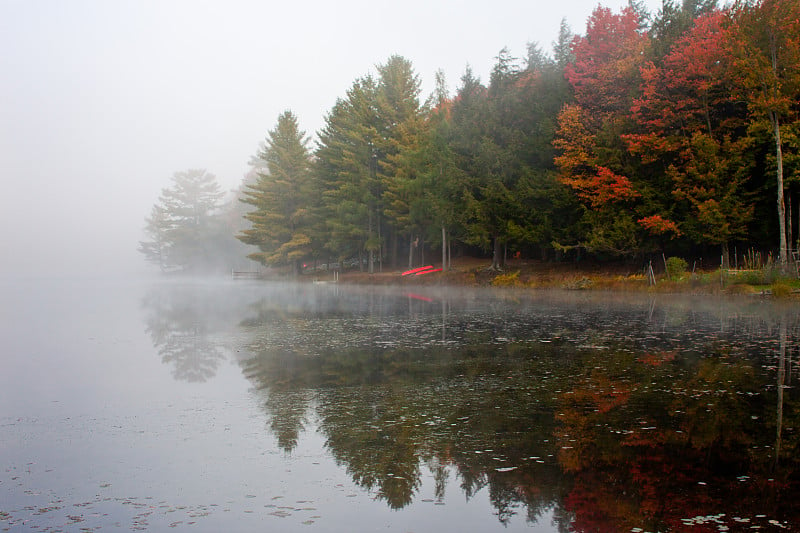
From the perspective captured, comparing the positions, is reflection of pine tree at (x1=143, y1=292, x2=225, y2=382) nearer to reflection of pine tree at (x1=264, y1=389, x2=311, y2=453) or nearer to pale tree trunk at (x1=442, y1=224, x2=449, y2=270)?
reflection of pine tree at (x1=264, y1=389, x2=311, y2=453)

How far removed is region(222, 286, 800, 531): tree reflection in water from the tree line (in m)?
17.4

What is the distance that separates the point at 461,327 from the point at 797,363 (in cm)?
870

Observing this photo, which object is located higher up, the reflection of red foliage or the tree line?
the tree line

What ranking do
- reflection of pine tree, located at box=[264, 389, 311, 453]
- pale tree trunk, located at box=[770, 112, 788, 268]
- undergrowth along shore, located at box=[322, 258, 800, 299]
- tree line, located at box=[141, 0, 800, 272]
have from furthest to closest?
tree line, located at box=[141, 0, 800, 272] < pale tree trunk, located at box=[770, 112, 788, 268] < undergrowth along shore, located at box=[322, 258, 800, 299] < reflection of pine tree, located at box=[264, 389, 311, 453]

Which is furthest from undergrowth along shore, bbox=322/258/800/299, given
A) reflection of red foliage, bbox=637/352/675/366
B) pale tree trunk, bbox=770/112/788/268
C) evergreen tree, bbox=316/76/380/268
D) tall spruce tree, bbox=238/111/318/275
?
reflection of red foliage, bbox=637/352/675/366

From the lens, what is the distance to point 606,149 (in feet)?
120

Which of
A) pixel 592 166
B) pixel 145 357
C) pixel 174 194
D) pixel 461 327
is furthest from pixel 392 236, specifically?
Answer: pixel 174 194

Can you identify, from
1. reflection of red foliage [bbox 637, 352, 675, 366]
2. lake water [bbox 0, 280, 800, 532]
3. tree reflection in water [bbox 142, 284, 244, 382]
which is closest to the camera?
lake water [bbox 0, 280, 800, 532]

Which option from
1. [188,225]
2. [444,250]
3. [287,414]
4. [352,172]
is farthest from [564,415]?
[188,225]

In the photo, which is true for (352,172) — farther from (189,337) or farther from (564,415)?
(564,415)

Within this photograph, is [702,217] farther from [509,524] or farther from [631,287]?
[509,524]

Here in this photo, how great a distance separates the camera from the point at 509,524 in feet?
16.3

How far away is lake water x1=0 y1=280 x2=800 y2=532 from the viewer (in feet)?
16.9

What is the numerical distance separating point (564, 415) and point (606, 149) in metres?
31.3
